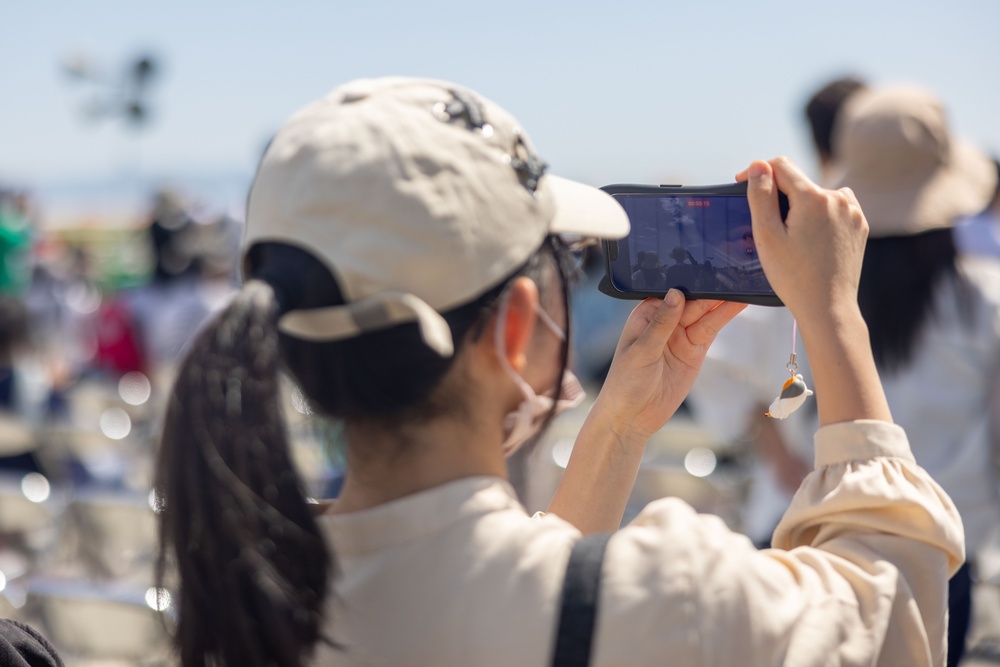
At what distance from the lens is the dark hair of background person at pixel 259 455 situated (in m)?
0.94

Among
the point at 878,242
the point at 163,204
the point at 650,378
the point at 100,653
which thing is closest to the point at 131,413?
the point at 163,204

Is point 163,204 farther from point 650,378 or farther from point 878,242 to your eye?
point 650,378

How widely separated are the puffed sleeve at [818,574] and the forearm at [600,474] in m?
0.26

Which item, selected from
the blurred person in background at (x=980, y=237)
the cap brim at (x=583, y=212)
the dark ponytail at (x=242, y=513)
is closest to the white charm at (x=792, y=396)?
the cap brim at (x=583, y=212)

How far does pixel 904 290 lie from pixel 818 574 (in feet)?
4.45

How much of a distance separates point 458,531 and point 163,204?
7.68 metres

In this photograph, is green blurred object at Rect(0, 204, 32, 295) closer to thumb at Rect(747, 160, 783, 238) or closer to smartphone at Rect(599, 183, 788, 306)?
smartphone at Rect(599, 183, 788, 306)

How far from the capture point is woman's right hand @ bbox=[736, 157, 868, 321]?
43.9 inches

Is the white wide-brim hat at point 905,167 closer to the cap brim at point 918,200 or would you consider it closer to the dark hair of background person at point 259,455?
the cap brim at point 918,200

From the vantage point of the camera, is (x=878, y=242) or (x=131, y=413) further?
(x=131, y=413)

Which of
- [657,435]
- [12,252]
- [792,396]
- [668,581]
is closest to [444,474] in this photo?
[668,581]

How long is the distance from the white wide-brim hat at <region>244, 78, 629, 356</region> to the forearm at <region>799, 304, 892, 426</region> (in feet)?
1.08

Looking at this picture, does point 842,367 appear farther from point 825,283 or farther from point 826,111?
point 826,111

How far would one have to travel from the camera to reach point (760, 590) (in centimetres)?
94
